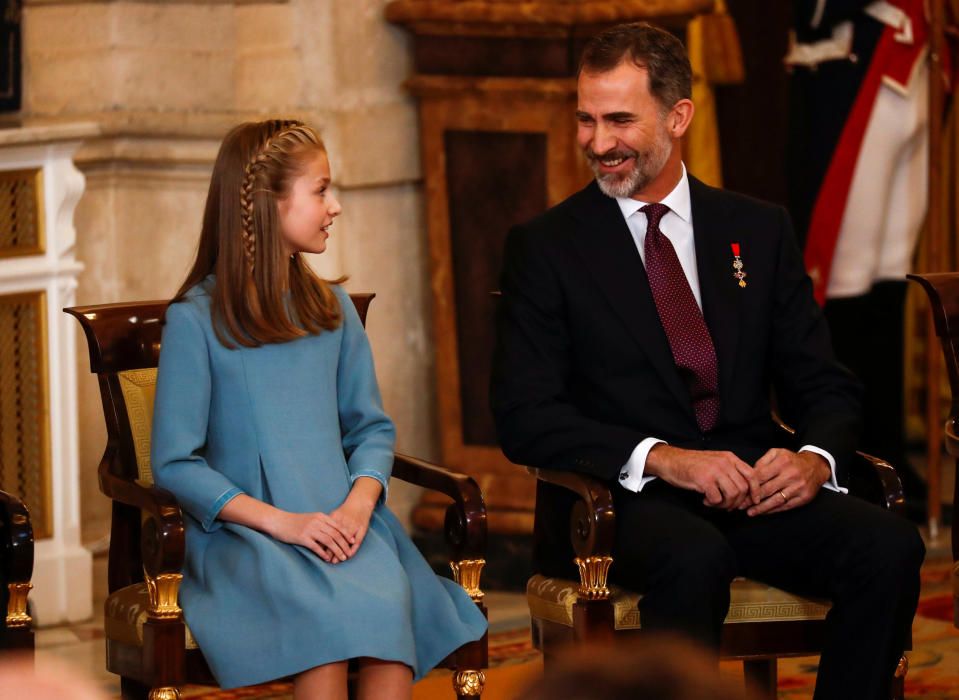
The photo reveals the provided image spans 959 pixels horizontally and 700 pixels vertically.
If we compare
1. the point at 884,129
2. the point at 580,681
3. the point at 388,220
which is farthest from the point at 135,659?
the point at 884,129

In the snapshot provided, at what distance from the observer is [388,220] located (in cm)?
573

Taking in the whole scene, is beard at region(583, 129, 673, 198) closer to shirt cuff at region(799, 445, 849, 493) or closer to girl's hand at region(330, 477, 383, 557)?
shirt cuff at region(799, 445, 849, 493)

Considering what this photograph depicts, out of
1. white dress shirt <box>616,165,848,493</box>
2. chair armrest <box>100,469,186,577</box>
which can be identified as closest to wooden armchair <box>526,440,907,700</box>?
white dress shirt <box>616,165,848,493</box>

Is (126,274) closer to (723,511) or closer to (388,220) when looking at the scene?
(388,220)

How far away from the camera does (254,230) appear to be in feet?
10.8

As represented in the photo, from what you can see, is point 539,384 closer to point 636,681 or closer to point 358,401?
point 358,401

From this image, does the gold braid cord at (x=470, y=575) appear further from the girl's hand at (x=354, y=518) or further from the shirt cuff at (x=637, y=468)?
the shirt cuff at (x=637, y=468)

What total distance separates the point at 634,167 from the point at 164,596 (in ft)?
4.46

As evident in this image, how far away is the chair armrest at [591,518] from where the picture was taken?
326 centimetres

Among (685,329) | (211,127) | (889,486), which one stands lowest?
(889,486)

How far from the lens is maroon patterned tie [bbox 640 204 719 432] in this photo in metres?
3.60

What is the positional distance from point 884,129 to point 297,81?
2070mm

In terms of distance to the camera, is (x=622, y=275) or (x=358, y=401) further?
(x=622, y=275)

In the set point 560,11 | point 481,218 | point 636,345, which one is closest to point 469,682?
point 636,345
